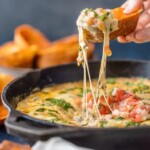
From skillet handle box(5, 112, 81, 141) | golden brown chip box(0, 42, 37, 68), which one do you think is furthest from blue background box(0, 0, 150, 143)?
skillet handle box(5, 112, 81, 141)

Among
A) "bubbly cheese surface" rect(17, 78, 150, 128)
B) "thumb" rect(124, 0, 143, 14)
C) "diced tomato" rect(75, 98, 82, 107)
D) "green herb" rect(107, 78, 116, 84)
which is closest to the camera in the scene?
"bubbly cheese surface" rect(17, 78, 150, 128)

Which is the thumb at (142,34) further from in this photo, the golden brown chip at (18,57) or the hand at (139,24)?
the golden brown chip at (18,57)

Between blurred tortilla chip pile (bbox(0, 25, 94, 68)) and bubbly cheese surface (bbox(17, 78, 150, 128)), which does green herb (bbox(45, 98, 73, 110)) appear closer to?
bubbly cheese surface (bbox(17, 78, 150, 128))

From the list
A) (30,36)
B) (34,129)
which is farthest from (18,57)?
(34,129)

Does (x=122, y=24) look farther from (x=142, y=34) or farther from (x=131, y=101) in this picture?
(x=131, y=101)

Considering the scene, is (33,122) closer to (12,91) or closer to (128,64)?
(12,91)

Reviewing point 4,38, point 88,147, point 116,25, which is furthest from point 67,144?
point 4,38
